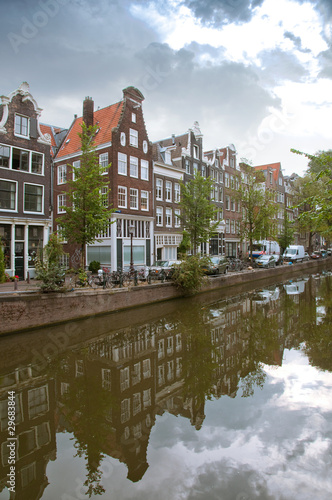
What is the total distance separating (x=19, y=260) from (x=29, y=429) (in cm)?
1819

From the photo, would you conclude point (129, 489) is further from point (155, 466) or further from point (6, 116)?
point (6, 116)

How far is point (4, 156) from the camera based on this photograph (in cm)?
2266

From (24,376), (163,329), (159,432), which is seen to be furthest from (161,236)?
(159,432)

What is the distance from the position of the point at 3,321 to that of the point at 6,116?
15839 millimetres

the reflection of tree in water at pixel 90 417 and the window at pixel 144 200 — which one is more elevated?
the window at pixel 144 200

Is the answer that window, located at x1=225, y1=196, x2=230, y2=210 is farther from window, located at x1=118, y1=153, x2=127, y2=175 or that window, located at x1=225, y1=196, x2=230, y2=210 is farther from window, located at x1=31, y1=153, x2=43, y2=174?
window, located at x1=31, y1=153, x2=43, y2=174

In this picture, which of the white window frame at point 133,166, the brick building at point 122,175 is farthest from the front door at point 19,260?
the white window frame at point 133,166

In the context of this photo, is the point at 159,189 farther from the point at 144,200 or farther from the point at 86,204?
the point at 86,204

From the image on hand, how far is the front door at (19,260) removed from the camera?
2310cm

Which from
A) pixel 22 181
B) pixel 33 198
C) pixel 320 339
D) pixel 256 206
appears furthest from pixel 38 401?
pixel 256 206

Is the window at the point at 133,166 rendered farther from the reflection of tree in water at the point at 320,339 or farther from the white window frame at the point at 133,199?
the reflection of tree in water at the point at 320,339

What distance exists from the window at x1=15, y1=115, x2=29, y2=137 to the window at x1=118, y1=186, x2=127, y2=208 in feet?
28.1

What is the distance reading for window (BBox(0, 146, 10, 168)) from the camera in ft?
73.9

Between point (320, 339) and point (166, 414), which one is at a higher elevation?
point (320, 339)
